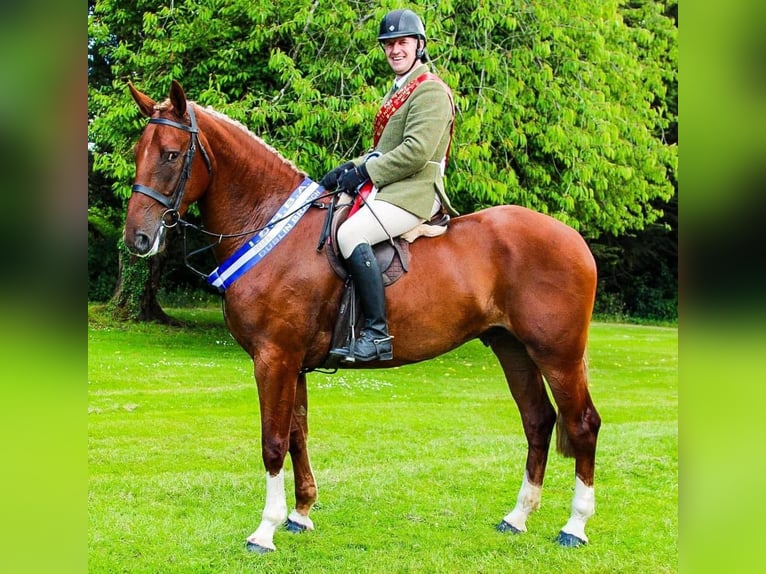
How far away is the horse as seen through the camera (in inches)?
192

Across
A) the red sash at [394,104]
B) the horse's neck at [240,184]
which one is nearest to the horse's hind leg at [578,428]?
the red sash at [394,104]

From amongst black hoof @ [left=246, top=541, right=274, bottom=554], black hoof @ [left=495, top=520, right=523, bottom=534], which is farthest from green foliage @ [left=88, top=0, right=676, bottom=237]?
black hoof @ [left=246, top=541, right=274, bottom=554]

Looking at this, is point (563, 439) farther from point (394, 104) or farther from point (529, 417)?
point (394, 104)

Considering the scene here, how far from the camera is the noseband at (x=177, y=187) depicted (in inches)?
179

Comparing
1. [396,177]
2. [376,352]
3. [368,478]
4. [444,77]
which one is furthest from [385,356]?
[444,77]

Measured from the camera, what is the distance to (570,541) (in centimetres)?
524

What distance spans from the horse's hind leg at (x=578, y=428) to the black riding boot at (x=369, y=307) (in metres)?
1.20

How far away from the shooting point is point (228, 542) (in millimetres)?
5227

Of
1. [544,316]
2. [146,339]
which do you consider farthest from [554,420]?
[146,339]

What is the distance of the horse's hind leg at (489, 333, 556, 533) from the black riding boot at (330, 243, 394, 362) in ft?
3.54

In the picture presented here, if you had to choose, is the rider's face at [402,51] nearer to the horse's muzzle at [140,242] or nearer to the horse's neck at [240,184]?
the horse's neck at [240,184]

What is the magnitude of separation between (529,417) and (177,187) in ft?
10.0
